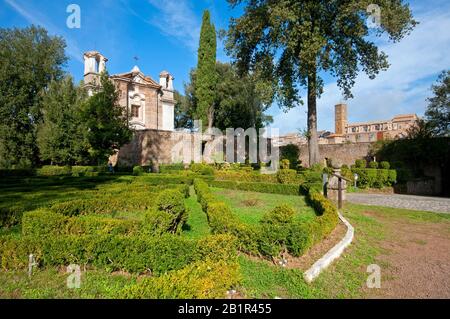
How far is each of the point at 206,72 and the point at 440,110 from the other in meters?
23.3

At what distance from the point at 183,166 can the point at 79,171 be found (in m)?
8.90

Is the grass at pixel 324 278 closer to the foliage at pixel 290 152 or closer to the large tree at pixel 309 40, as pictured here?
the large tree at pixel 309 40

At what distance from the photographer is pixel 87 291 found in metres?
3.85

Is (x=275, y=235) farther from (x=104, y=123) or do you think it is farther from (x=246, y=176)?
(x=104, y=123)

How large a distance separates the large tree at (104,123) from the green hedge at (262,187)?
8.96m

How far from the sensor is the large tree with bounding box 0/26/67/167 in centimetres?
2538

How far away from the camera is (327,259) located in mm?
4863

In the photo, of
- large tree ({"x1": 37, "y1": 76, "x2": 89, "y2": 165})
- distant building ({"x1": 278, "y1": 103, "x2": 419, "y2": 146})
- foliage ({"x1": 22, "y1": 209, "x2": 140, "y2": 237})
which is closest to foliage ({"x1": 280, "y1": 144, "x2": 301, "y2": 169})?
distant building ({"x1": 278, "y1": 103, "x2": 419, "y2": 146})

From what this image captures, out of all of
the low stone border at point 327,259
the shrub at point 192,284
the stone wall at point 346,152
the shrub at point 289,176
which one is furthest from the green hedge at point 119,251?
→ the stone wall at point 346,152

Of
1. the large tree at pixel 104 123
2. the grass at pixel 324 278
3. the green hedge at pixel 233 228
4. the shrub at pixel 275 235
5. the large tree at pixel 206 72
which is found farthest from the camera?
the large tree at pixel 206 72

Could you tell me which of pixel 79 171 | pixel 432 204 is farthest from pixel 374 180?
pixel 79 171

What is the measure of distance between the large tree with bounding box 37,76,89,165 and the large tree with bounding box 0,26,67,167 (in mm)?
2663

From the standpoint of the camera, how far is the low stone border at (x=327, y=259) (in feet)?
14.0

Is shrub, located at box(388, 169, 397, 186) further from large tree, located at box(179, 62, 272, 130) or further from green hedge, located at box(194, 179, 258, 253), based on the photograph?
large tree, located at box(179, 62, 272, 130)
